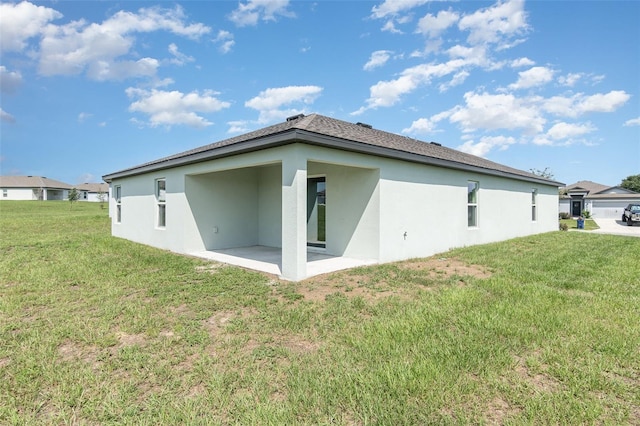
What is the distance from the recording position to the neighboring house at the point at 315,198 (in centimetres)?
660

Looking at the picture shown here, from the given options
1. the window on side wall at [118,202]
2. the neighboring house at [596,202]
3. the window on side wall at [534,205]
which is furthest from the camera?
the neighboring house at [596,202]

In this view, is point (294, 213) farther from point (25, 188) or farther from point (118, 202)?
point (25, 188)

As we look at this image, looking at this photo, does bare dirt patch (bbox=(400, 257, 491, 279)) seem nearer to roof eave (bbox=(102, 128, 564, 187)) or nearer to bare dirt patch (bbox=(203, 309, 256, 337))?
roof eave (bbox=(102, 128, 564, 187))

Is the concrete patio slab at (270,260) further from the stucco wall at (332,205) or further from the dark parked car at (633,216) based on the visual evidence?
the dark parked car at (633,216)

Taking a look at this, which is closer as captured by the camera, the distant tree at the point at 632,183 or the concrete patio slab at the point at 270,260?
the concrete patio slab at the point at 270,260

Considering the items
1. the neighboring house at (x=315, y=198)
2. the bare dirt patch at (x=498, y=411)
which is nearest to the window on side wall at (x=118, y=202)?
the neighboring house at (x=315, y=198)

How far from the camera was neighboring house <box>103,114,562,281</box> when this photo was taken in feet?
21.6

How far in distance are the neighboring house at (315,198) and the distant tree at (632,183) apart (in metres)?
66.2

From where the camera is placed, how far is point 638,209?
26.0m

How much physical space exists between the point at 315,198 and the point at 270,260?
2.66 metres

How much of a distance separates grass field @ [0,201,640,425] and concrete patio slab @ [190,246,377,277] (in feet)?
2.42

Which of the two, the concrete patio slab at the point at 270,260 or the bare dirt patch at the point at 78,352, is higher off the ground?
the concrete patio slab at the point at 270,260

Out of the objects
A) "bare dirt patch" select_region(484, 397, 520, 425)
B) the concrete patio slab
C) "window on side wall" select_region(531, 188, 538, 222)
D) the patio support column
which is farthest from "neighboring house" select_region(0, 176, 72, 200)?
"bare dirt patch" select_region(484, 397, 520, 425)

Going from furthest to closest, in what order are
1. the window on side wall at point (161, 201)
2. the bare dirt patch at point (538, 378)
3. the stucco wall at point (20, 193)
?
1. the stucco wall at point (20, 193)
2. the window on side wall at point (161, 201)
3. the bare dirt patch at point (538, 378)
